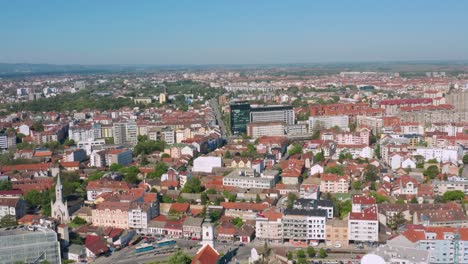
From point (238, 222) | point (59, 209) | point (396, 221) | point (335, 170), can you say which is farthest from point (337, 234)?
point (59, 209)

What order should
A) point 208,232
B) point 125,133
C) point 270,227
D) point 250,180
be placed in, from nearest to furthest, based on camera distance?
1. point 208,232
2. point 270,227
3. point 250,180
4. point 125,133

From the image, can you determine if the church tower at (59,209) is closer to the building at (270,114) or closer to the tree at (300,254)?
the tree at (300,254)

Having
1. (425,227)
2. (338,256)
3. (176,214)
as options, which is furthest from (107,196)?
(425,227)

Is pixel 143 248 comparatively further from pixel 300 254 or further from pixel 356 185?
pixel 356 185

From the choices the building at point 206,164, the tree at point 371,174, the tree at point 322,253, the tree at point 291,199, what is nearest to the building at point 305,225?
the tree at point 322,253

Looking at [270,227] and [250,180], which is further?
[250,180]

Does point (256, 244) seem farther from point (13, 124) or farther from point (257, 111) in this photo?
point (13, 124)
